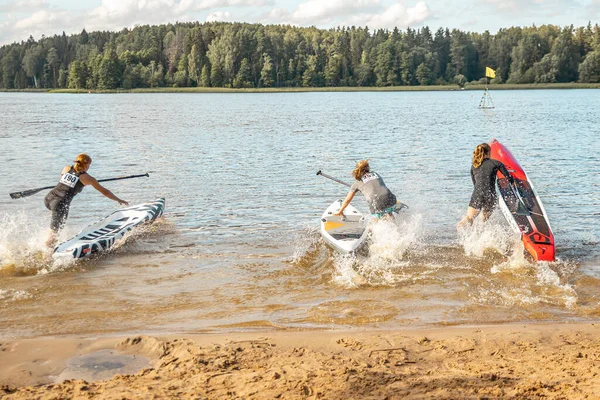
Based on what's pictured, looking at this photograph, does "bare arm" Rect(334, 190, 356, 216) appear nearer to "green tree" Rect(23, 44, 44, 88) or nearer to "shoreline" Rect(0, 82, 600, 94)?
"shoreline" Rect(0, 82, 600, 94)

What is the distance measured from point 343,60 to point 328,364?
144 m

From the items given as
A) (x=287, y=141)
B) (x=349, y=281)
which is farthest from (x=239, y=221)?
(x=287, y=141)

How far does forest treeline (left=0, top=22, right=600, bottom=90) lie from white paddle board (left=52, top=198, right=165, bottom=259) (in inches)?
4957

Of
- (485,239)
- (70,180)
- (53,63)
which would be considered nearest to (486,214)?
(485,239)

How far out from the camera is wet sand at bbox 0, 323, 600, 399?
17.7 feet

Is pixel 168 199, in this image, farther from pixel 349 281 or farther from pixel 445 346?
pixel 445 346

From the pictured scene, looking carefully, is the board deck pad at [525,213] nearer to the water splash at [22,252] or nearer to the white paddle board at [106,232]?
the white paddle board at [106,232]

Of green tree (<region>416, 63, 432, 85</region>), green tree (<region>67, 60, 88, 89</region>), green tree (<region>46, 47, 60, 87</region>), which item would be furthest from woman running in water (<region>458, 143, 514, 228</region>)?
green tree (<region>46, 47, 60, 87</region>)

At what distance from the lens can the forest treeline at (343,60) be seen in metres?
139

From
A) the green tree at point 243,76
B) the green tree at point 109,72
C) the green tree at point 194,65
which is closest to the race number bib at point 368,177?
the green tree at point 243,76

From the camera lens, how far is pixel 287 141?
34906mm

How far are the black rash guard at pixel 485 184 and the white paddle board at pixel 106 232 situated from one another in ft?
21.9

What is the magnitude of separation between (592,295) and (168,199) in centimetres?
1196

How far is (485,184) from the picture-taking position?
1130 cm
